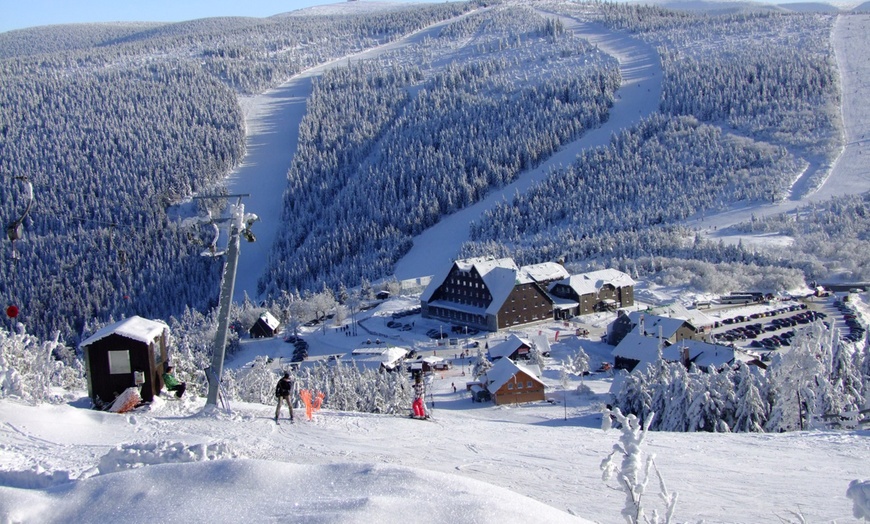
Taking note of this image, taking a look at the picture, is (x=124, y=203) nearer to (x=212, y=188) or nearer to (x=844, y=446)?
(x=212, y=188)

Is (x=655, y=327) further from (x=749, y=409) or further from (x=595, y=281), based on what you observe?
(x=749, y=409)

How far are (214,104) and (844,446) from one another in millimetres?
152616

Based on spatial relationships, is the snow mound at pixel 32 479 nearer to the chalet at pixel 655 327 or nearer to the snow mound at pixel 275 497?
the snow mound at pixel 275 497

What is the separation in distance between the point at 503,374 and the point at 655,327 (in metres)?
12.3

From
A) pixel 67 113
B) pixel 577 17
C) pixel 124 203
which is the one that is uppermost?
pixel 577 17

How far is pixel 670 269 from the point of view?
59594 mm

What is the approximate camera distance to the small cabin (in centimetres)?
1418

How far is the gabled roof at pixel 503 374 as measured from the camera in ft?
110

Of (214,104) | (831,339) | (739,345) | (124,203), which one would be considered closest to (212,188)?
(124,203)

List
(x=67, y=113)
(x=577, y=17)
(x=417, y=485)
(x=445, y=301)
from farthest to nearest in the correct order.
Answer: (x=577, y=17) < (x=67, y=113) < (x=445, y=301) < (x=417, y=485)

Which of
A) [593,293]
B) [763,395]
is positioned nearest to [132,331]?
[763,395]

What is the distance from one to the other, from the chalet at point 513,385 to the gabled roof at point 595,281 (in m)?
20.2

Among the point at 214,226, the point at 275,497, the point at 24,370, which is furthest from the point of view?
the point at 24,370

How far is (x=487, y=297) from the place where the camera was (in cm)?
5253
